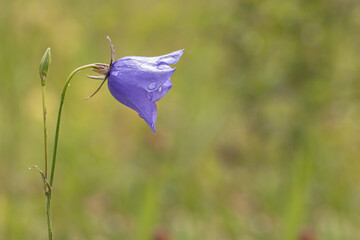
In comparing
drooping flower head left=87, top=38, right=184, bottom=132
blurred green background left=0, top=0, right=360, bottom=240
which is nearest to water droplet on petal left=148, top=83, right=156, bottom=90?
drooping flower head left=87, top=38, right=184, bottom=132

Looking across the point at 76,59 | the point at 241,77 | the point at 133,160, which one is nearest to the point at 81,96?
the point at 76,59

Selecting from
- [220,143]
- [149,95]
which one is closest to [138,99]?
[149,95]

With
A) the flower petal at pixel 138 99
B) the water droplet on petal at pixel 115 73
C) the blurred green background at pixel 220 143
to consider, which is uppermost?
the water droplet on petal at pixel 115 73

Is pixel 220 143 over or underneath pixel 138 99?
underneath

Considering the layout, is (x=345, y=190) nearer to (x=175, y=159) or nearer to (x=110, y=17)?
(x=175, y=159)

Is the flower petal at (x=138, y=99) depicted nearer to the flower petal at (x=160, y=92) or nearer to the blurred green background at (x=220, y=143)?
Result: the flower petal at (x=160, y=92)

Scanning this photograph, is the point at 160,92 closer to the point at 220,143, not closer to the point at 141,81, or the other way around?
the point at 141,81

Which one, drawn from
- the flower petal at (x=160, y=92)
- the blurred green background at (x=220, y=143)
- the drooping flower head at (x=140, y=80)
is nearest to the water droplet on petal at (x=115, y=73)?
the drooping flower head at (x=140, y=80)

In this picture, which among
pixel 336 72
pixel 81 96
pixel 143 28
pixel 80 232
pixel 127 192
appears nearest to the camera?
pixel 80 232
